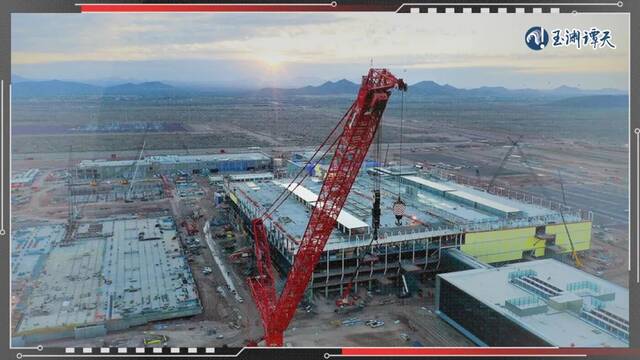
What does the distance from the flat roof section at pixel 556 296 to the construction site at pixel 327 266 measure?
0.02 m

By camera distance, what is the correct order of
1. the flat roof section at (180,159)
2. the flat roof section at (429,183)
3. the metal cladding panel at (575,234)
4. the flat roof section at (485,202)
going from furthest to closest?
the flat roof section at (180,159), the flat roof section at (429,183), the flat roof section at (485,202), the metal cladding panel at (575,234)

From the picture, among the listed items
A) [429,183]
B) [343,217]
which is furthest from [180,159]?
[343,217]

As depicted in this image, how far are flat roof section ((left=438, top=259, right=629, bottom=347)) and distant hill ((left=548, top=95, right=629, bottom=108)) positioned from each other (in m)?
1.75

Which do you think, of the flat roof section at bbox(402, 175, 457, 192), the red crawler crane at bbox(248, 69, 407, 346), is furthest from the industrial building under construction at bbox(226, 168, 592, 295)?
the red crawler crane at bbox(248, 69, 407, 346)

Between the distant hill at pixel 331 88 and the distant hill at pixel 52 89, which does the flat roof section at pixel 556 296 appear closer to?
the distant hill at pixel 331 88

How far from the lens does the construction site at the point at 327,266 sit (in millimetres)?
5395

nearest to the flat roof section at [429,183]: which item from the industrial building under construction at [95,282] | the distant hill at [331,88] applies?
the distant hill at [331,88]

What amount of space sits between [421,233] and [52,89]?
550 centimetres

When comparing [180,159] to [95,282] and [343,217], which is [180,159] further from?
[95,282]

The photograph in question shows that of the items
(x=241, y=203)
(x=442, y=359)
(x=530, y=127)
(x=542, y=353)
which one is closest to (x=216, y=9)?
(x=442, y=359)

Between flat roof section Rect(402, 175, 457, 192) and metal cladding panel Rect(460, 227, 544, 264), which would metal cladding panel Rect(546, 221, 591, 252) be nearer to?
metal cladding panel Rect(460, 227, 544, 264)

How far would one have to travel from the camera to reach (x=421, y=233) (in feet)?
26.7

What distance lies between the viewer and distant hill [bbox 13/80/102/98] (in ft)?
13.5

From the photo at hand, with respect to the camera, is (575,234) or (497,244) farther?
(575,234)
